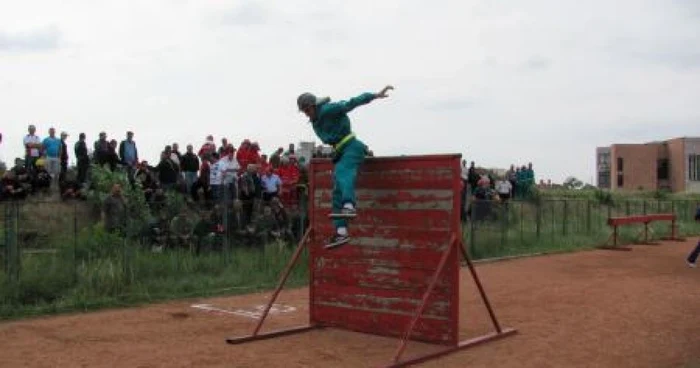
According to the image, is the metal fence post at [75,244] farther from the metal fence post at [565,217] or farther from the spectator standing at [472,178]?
the metal fence post at [565,217]

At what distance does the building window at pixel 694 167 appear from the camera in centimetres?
8231

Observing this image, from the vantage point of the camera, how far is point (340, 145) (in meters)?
9.16

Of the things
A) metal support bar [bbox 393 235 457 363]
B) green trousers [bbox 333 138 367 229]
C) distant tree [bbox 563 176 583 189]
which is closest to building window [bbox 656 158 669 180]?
distant tree [bbox 563 176 583 189]

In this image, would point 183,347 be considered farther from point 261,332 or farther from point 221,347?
point 261,332

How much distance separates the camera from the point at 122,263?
42.0 feet

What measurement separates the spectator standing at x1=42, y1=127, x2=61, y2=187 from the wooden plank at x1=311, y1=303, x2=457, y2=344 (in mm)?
11684

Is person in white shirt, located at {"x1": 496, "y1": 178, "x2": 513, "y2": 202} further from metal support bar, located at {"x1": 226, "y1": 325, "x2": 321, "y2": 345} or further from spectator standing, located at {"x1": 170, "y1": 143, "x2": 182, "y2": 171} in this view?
metal support bar, located at {"x1": 226, "y1": 325, "x2": 321, "y2": 345}

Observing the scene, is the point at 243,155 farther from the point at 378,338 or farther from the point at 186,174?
the point at 378,338

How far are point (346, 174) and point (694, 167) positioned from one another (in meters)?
82.5

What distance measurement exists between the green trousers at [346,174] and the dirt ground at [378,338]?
1.64 meters

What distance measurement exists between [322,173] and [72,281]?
188 inches

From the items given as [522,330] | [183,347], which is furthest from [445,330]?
[183,347]

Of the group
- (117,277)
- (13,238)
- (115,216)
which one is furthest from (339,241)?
(13,238)

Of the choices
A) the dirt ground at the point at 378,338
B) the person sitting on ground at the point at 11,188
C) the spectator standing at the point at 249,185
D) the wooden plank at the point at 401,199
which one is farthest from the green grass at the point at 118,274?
the person sitting on ground at the point at 11,188
